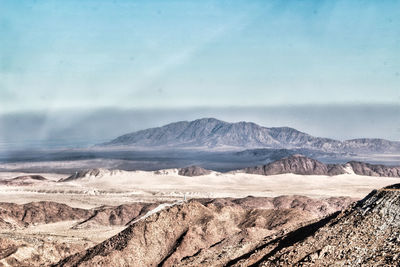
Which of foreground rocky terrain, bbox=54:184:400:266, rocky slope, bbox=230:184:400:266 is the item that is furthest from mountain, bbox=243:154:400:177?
rocky slope, bbox=230:184:400:266

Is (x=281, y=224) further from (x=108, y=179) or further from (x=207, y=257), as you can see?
A: (x=108, y=179)

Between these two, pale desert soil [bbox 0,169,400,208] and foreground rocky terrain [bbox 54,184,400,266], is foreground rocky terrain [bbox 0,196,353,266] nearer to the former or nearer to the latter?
foreground rocky terrain [bbox 54,184,400,266]

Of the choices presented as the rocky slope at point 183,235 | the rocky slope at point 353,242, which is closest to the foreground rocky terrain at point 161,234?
the rocky slope at point 183,235

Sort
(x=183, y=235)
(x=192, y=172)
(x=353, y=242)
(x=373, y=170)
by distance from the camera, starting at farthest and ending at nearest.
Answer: (x=373, y=170), (x=192, y=172), (x=183, y=235), (x=353, y=242)

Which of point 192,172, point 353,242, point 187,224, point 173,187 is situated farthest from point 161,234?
point 192,172

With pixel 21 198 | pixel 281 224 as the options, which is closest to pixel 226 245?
pixel 281 224

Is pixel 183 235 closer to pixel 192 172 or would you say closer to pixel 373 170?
pixel 192 172

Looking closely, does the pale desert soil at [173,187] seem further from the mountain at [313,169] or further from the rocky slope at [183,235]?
the rocky slope at [183,235]
